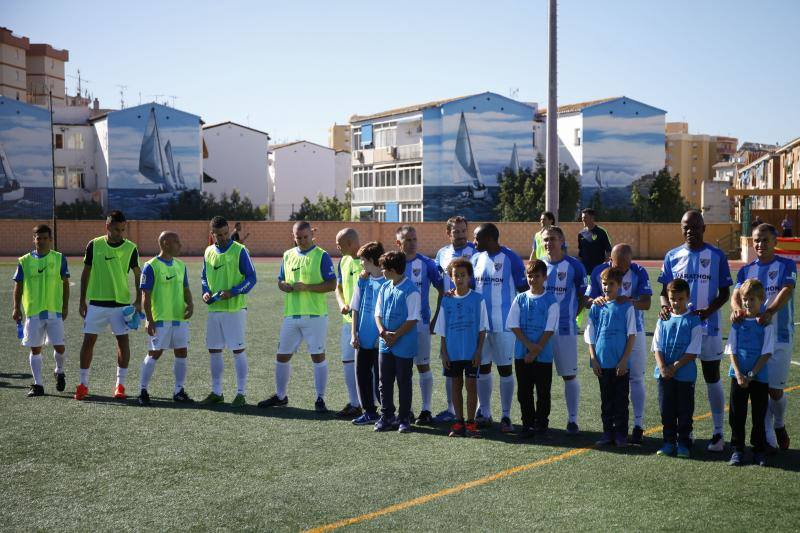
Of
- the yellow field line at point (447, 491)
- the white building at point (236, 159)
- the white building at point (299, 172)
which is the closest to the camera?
the yellow field line at point (447, 491)

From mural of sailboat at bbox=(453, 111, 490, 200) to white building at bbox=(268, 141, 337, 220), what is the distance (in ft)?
77.7

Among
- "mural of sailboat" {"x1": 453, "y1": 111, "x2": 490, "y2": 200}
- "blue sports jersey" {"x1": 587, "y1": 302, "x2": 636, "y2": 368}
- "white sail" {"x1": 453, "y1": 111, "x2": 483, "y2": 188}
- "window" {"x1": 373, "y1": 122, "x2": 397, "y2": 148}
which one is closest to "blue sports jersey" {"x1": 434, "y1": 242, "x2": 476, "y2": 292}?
"blue sports jersey" {"x1": 587, "y1": 302, "x2": 636, "y2": 368}

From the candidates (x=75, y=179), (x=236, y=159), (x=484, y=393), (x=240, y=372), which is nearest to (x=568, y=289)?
(x=484, y=393)

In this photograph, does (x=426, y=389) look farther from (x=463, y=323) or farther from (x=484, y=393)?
(x=463, y=323)

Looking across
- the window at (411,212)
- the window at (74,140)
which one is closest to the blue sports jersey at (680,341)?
the window at (411,212)

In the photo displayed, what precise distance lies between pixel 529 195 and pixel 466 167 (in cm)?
838

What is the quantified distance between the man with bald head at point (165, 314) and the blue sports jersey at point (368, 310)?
2.16 m

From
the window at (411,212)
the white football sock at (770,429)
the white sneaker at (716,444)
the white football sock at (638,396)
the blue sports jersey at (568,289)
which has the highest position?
the window at (411,212)

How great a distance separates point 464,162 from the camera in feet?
212

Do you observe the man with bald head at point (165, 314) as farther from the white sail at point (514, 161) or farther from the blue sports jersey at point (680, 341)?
the white sail at point (514, 161)

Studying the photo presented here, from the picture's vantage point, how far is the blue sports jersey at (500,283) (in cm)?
849

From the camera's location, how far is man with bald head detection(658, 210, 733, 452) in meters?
7.76

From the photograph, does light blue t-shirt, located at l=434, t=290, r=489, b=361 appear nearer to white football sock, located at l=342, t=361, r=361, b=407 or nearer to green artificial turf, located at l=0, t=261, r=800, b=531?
green artificial turf, located at l=0, t=261, r=800, b=531

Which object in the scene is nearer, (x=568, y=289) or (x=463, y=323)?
(x=463, y=323)
